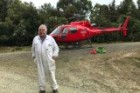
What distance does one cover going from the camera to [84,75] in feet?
52.6

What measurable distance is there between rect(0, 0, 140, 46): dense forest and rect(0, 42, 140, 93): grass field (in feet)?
50.9

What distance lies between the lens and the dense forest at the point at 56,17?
37938 mm

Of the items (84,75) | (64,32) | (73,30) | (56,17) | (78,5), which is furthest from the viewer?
(78,5)

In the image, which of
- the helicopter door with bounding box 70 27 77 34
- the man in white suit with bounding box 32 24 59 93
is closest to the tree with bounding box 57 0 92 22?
the helicopter door with bounding box 70 27 77 34

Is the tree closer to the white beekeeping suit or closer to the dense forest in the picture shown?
the dense forest

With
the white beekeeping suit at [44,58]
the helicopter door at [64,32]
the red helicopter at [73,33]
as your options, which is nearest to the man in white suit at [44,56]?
the white beekeeping suit at [44,58]

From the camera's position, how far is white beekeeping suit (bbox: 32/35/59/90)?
40.5ft

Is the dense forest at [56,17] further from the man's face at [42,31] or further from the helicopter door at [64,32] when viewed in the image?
the man's face at [42,31]

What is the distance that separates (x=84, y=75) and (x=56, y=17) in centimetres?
2430

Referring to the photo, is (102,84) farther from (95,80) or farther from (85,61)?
(85,61)

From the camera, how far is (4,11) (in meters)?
42.7

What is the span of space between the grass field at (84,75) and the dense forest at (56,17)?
15.5 meters

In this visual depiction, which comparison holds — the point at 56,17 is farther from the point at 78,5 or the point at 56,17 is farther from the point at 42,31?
the point at 42,31

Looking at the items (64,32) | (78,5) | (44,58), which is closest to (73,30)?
(64,32)
